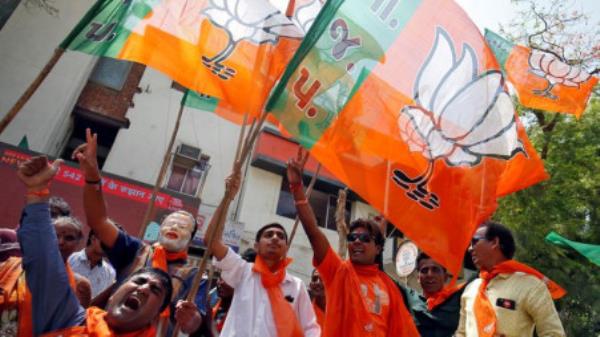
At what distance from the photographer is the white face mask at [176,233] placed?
107 inches

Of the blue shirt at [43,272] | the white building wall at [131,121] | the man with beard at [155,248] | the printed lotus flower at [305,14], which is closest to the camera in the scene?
the blue shirt at [43,272]

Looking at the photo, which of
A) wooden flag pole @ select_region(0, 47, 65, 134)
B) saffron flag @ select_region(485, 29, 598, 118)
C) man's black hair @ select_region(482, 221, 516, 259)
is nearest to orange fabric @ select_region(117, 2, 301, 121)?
wooden flag pole @ select_region(0, 47, 65, 134)

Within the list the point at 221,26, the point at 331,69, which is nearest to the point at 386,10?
the point at 331,69

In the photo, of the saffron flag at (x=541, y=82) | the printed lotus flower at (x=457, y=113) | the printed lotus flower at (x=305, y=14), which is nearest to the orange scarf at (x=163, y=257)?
the printed lotus flower at (x=457, y=113)

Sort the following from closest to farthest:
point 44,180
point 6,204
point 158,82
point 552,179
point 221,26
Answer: point 44,180
point 221,26
point 6,204
point 552,179
point 158,82

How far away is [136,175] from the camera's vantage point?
11.0m

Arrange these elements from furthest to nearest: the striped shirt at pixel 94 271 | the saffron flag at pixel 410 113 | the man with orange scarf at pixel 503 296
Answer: the striped shirt at pixel 94 271 < the saffron flag at pixel 410 113 < the man with orange scarf at pixel 503 296

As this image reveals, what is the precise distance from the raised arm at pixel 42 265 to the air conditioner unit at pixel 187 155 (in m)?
10.2

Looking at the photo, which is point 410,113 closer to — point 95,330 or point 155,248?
point 155,248

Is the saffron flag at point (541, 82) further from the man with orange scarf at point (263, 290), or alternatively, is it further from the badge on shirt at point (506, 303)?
the man with orange scarf at point (263, 290)

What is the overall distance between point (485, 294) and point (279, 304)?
140 centimetres

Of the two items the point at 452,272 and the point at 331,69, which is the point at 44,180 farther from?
the point at 452,272

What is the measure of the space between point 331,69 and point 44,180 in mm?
1909

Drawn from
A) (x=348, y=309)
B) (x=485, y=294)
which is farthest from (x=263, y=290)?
(x=485, y=294)
